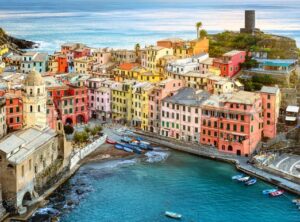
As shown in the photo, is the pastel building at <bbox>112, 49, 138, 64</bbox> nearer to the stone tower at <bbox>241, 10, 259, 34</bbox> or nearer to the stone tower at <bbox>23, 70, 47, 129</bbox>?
the stone tower at <bbox>241, 10, 259, 34</bbox>

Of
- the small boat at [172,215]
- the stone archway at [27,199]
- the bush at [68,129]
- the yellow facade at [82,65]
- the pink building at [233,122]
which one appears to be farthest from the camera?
the yellow facade at [82,65]

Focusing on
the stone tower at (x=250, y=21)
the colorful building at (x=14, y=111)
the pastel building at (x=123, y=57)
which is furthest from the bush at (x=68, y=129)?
the stone tower at (x=250, y=21)

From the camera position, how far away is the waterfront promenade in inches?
2343

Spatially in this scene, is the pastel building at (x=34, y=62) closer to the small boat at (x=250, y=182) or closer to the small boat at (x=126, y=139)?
the small boat at (x=126, y=139)

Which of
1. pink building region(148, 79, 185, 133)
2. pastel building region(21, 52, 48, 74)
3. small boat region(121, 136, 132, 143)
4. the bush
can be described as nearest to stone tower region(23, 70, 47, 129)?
the bush

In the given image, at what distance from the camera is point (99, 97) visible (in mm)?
83500

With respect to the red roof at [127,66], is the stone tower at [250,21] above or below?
above

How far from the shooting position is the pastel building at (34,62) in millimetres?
101469

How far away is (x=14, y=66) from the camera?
103m

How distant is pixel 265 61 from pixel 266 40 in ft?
36.8

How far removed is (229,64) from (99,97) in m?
20.7

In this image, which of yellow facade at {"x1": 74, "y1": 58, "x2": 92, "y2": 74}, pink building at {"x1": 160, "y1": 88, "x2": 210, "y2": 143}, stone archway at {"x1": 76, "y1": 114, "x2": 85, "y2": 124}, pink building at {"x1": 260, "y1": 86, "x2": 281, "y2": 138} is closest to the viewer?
pink building at {"x1": 260, "y1": 86, "x2": 281, "y2": 138}

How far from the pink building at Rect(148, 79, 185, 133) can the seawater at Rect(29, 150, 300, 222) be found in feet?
32.7

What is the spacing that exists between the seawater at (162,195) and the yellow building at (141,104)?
11.5 metres
